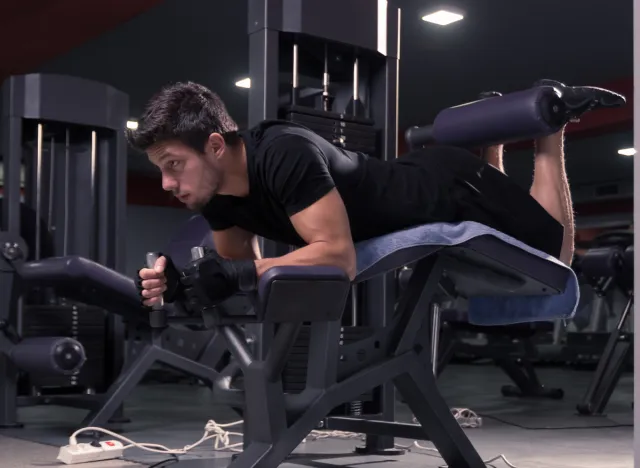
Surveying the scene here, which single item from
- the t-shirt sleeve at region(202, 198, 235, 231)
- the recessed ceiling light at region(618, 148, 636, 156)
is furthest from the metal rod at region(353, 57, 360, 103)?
the recessed ceiling light at region(618, 148, 636, 156)

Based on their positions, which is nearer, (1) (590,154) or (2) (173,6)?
(2) (173,6)

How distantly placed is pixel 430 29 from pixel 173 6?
191 centimetres

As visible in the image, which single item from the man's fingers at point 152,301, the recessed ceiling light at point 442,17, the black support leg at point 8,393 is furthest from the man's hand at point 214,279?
the recessed ceiling light at point 442,17

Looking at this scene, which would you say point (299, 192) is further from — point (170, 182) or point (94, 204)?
point (94, 204)

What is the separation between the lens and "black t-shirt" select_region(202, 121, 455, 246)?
168 centimetres

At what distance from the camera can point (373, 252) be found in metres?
1.80

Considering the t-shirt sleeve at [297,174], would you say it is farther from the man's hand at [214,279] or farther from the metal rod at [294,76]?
the metal rod at [294,76]

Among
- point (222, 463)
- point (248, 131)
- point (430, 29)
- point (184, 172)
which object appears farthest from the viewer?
point (430, 29)

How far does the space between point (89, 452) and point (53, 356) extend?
0.57 metres

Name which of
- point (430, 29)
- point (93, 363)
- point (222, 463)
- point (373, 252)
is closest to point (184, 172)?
point (373, 252)

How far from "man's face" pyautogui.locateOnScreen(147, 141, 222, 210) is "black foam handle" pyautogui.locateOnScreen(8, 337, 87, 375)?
1308mm

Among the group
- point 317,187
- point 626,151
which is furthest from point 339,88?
point 626,151

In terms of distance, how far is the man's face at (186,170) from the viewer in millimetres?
1737

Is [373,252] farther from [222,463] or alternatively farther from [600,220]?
[600,220]
